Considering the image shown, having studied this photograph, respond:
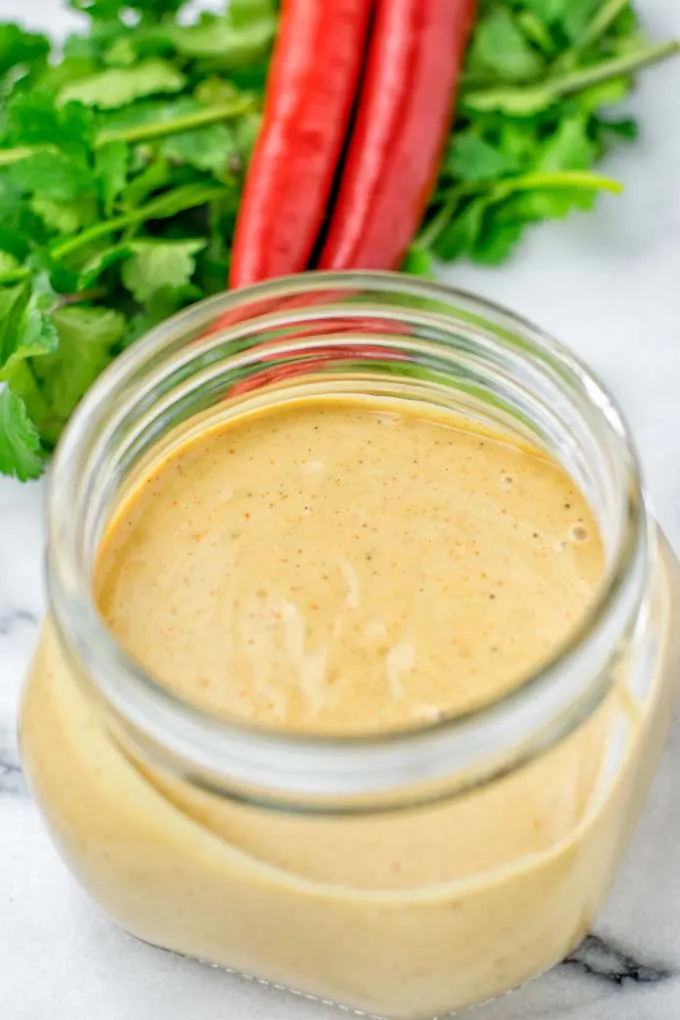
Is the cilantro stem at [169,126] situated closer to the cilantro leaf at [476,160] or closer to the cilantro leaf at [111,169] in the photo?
the cilantro leaf at [111,169]

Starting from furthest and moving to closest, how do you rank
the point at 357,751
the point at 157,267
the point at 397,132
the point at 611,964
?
1. the point at 397,132
2. the point at 157,267
3. the point at 611,964
4. the point at 357,751

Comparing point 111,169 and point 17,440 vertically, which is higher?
point 111,169

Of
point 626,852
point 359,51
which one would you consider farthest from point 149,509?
point 359,51

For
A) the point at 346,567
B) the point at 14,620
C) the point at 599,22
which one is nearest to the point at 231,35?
the point at 599,22

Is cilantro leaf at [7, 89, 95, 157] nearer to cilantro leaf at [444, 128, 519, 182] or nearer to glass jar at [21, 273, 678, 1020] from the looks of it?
cilantro leaf at [444, 128, 519, 182]

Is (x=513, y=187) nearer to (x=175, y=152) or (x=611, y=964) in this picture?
(x=175, y=152)

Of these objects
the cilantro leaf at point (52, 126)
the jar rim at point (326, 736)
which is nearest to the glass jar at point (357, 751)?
the jar rim at point (326, 736)

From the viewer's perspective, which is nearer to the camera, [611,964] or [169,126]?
[611,964]
